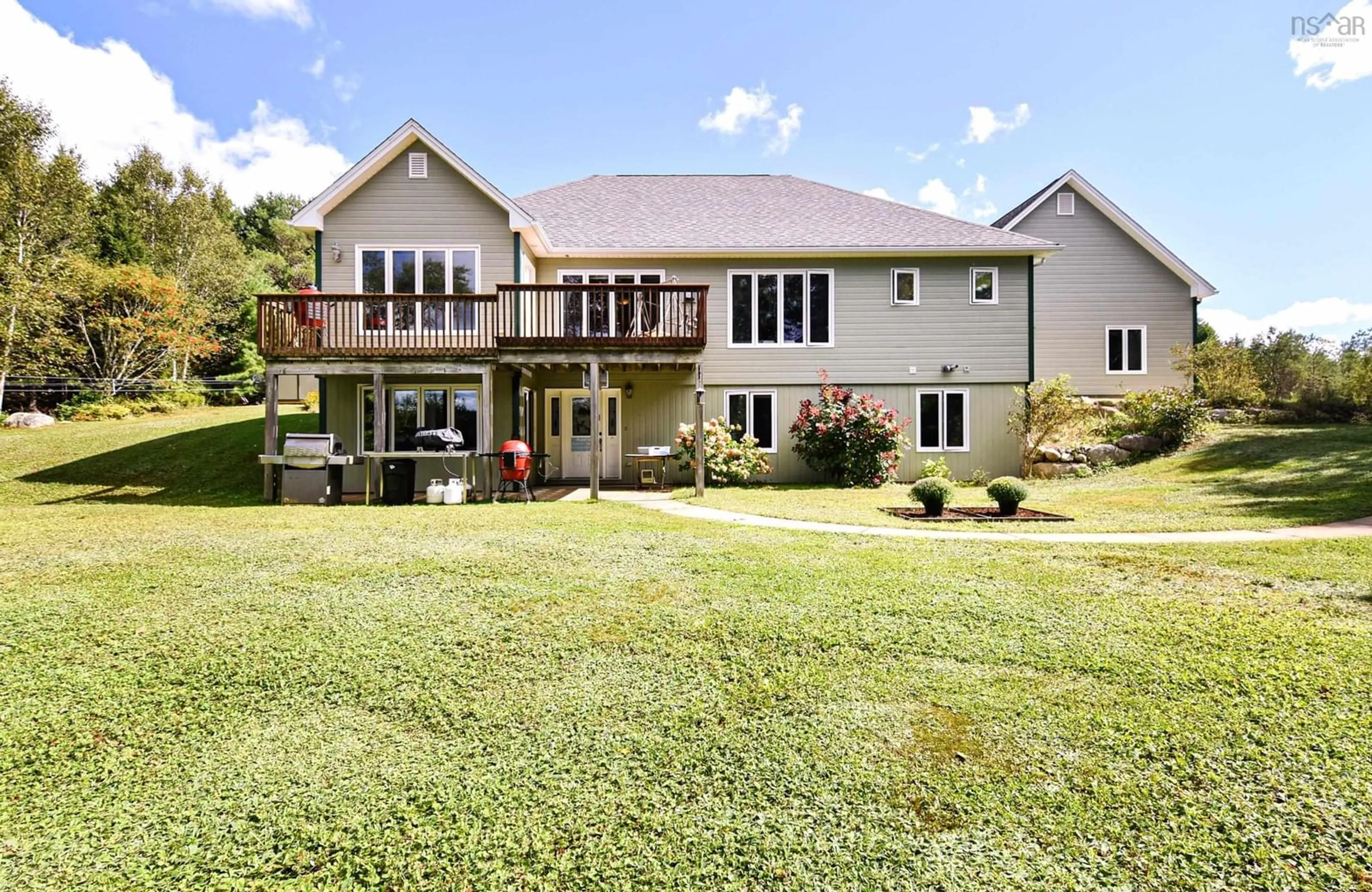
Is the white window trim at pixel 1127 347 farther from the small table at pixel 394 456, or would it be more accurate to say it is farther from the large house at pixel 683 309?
the small table at pixel 394 456

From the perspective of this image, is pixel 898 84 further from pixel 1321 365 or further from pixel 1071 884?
pixel 1071 884

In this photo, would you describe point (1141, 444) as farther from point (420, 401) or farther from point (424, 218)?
point (424, 218)

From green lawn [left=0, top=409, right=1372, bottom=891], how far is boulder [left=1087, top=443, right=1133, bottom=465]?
1047cm

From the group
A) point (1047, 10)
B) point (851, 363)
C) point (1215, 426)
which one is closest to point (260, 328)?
point (851, 363)

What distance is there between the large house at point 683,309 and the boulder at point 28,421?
40.9 feet

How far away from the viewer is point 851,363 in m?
16.1

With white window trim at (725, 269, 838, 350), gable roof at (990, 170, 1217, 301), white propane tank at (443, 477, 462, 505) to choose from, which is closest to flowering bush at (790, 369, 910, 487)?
white window trim at (725, 269, 838, 350)

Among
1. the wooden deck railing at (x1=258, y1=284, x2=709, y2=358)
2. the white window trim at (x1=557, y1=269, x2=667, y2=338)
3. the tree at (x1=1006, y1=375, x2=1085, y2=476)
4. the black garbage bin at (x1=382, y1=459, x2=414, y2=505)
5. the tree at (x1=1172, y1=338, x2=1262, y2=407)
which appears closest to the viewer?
the black garbage bin at (x1=382, y1=459, x2=414, y2=505)

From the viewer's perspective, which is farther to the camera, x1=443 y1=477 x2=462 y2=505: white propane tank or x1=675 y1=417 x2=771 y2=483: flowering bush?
x1=675 y1=417 x2=771 y2=483: flowering bush

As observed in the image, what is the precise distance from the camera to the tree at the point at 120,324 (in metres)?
23.5

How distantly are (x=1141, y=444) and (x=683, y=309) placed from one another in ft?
39.1

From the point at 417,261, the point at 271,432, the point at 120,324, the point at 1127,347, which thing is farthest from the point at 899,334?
the point at 120,324

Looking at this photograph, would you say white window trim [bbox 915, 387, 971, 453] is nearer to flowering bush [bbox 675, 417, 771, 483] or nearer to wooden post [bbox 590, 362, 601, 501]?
flowering bush [bbox 675, 417, 771, 483]

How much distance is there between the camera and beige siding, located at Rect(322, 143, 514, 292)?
14.0 metres
